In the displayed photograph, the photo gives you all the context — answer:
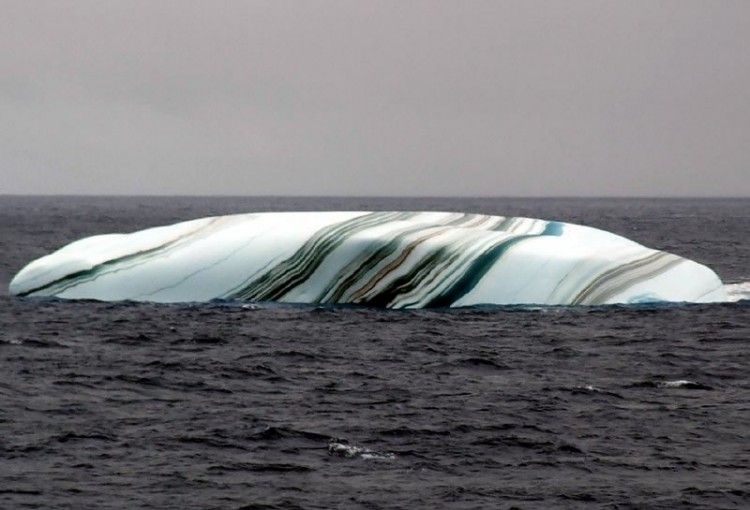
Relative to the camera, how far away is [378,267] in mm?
34688

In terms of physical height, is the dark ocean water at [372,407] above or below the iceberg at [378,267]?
below

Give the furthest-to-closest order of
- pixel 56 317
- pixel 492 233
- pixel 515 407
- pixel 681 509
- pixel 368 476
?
pixel 492 233
pixel 56 317
pixel 515 407
pixel 368 476
pixel 681 509

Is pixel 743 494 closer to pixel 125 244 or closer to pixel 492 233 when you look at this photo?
pixel 492 233

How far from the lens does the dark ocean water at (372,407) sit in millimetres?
17797

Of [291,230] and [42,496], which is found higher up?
[291,230]

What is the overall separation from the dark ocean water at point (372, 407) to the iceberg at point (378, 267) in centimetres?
53

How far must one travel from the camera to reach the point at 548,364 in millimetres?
27750

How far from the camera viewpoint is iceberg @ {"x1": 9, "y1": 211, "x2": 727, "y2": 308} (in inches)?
1369

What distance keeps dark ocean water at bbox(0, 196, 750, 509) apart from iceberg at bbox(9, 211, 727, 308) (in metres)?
0.53

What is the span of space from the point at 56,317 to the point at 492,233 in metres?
11.0

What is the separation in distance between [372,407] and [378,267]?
12.0 meters

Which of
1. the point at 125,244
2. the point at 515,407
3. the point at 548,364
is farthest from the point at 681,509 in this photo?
the point at 125,244

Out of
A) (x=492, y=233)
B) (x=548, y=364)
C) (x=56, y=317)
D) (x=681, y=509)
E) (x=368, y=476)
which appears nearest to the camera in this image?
(x=681, y=509)

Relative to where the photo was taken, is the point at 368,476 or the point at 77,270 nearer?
the point at 368,476
